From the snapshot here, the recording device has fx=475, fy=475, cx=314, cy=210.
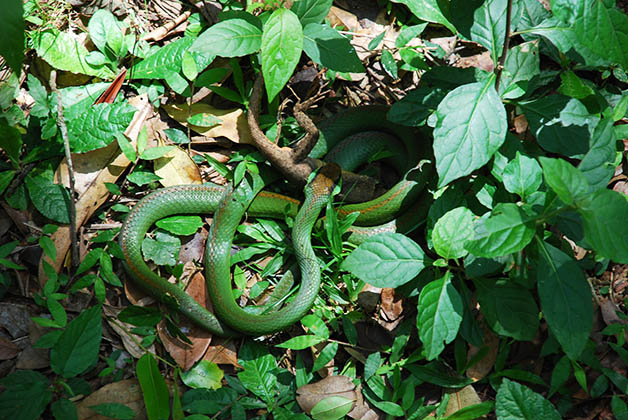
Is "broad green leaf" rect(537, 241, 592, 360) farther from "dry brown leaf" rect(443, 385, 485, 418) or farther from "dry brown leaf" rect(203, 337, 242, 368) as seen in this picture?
"dry brown leaf" rect(203, 337, 242, 368)

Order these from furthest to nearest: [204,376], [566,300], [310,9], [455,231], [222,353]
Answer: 1. [222,353]
2. [204,376]
3. [310,9]
4. [455,231]
5. [566,300]

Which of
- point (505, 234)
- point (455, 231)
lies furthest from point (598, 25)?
point (455, 231)

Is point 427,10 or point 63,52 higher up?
point 427,10

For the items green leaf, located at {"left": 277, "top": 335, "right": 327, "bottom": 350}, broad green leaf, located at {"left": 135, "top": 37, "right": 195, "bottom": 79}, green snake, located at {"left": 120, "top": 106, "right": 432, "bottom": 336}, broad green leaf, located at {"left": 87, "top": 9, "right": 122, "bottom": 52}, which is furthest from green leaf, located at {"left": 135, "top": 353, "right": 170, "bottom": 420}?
broad green leaf, located at {"left": 87, "top": 9, "right": 122, "bottom": 52}

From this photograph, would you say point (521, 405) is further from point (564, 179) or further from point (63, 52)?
point (63, 52)

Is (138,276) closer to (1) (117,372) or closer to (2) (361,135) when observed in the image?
(1) (117,372)

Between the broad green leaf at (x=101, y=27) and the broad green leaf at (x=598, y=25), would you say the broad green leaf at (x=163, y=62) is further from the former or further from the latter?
the broad green leaf at (x=598, y=25)

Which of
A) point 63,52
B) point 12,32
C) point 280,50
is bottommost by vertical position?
point 63,52
